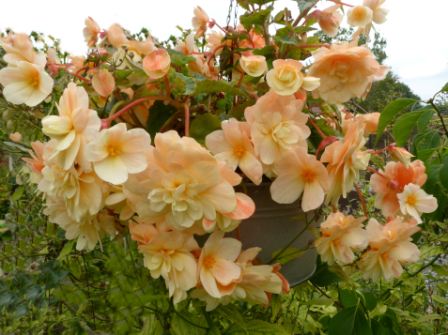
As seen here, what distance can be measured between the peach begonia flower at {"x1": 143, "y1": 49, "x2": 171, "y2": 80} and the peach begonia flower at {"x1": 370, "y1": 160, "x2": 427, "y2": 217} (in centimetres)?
34

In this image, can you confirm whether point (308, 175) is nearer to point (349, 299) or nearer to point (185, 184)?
point (185, 184)

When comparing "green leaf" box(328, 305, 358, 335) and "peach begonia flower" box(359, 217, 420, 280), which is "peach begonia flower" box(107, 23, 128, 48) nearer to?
"peach begonia flower" box(359, 217, 420, 280)

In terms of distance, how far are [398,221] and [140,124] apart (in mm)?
414

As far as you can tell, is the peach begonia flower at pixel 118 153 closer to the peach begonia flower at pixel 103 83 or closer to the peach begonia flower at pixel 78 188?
the peach begonia flower at pixel 78 188

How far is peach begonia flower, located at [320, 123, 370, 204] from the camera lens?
0.53 meters

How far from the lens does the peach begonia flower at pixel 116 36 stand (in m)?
0.74

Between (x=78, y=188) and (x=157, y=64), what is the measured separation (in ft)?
0.63

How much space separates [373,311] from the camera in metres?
1.01

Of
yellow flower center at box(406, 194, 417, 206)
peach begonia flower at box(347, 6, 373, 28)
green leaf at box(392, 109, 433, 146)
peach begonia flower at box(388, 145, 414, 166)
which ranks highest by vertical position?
peach begonia flower at box(347, 6, 373, 28)

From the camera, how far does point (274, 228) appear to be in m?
0.65

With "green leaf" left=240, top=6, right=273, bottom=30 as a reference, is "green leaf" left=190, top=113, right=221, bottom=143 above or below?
below

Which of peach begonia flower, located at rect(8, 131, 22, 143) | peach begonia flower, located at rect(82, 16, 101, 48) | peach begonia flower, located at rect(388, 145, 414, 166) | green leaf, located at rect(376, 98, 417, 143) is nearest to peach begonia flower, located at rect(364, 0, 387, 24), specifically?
green leaf, located at rect(376, 98, 417, 143)

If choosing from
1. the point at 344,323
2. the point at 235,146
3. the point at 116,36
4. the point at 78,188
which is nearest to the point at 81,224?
the point at 78,188

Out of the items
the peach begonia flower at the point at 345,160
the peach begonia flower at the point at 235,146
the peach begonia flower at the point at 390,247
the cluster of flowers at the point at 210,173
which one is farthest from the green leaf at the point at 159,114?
the peach begonia flower at the point at 390,247
